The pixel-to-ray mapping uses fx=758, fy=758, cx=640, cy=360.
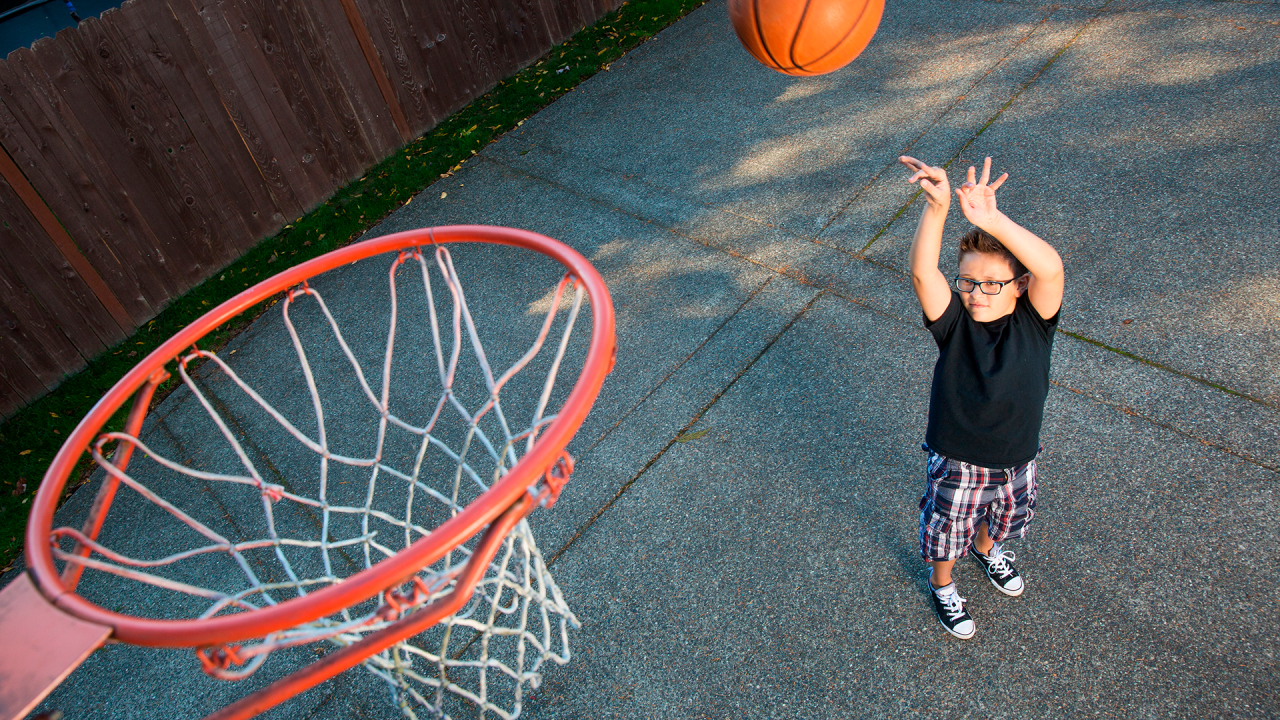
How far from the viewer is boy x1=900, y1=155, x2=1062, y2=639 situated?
7.39ft

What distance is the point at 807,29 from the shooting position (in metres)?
2.85

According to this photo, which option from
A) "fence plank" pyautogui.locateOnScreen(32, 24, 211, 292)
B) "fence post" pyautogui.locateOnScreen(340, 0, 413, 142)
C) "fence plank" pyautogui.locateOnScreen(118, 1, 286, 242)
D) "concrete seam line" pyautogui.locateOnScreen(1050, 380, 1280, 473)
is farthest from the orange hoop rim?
"fence post" pyautogui.locateOnScreen(340, 0, 413, 142)

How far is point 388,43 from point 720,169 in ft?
10.7

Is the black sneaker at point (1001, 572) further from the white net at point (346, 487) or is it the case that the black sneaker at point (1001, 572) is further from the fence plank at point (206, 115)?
the fence plank at point (206, 115)

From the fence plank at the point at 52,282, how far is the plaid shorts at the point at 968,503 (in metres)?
5.81

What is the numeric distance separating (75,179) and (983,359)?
5.95 meters

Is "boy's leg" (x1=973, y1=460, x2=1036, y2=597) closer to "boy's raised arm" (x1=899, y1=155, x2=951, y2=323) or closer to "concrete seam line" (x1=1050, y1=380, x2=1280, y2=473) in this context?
"boy's raised arm" (x1=899, y1=155, x2=951, y2=323)

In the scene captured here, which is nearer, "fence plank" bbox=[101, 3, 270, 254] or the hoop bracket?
the hoop bracket

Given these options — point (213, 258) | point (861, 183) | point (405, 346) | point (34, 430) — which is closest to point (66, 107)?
point (213, 258)

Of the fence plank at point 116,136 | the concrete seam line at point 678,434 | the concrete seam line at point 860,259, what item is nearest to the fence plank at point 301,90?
the fence plank at point 116,136

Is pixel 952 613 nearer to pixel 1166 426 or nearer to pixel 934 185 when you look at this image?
pixel 1166 426

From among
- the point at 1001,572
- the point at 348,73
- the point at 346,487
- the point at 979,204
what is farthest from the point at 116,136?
the point at 1001,572

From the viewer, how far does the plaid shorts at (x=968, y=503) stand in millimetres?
2586

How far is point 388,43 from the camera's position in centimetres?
663
